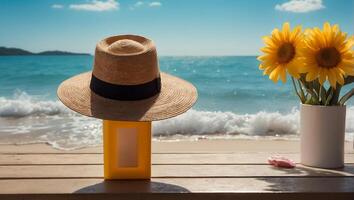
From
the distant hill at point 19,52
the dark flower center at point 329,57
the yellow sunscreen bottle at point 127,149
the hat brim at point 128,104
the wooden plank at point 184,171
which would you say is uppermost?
the distant hill at point 19,52

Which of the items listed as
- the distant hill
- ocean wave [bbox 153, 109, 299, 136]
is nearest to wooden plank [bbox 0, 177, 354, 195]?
ocean wave [bbox 153, 109, 299, 136]

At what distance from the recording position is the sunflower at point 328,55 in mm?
1567

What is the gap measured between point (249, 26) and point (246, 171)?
1325 cm

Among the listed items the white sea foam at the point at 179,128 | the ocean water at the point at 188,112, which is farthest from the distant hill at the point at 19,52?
the white sea foam at the point at 179,128

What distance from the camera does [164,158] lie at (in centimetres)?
182

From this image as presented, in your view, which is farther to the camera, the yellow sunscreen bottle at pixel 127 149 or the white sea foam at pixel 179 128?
the white sea foam at pixel 179 128

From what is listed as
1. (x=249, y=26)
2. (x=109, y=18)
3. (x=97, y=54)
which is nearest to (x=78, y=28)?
(x=109, y=18)

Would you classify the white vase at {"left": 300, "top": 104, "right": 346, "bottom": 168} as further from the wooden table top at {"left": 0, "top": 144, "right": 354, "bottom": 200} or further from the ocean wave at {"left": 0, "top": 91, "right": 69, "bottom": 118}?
the ocean wave at {"left": 0, "top": 91, "right": 69, "bottom": 118}

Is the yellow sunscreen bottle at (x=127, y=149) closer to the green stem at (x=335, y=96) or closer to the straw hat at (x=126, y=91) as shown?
the straw hat at (x=126, y=91)

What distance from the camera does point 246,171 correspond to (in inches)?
63.8

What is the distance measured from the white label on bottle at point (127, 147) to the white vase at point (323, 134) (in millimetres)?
574

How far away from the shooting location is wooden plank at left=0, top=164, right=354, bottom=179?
1564 mm

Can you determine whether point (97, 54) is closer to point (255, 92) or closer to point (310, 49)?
point (310, 49)

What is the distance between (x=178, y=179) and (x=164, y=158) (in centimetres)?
30
